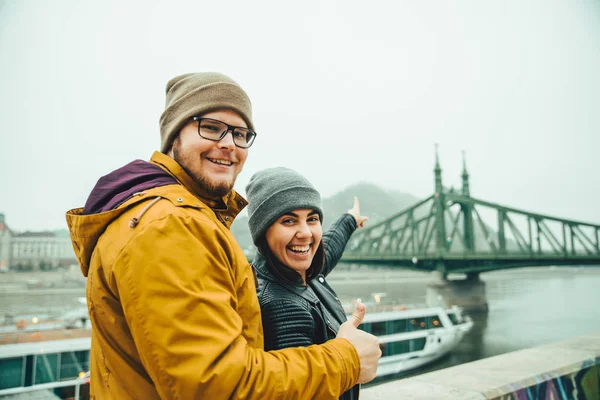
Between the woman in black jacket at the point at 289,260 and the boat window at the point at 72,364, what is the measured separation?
1097 cm

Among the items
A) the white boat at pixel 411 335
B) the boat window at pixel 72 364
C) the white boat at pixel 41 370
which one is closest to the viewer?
the white boat at pixel 41 370

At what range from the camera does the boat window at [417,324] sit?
18.0 metres

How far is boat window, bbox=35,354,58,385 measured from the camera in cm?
1005

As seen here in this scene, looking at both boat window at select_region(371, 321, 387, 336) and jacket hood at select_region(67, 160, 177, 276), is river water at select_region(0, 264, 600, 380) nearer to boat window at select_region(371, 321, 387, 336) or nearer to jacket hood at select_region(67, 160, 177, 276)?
boat window at select_region(371, 321, 387, 336)

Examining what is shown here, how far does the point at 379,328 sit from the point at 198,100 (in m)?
16.6

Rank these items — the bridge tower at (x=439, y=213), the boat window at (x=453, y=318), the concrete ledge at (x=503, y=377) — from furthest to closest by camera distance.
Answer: the bridge tower at (x=439, y=213) → the boat window at (x=453, y=318) → the concrete ledge at (x=503, y=377)

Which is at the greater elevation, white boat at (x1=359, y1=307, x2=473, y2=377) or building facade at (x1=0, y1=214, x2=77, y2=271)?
building facade at (x1=0, y1=214, x2=77, y2=271)

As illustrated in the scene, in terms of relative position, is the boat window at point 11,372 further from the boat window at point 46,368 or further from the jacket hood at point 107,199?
the jacket hood at point 107,199

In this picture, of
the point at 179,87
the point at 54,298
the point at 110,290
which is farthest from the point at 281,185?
the point at 54,298

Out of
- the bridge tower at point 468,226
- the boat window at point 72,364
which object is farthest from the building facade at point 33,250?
the boat window at point 72,364

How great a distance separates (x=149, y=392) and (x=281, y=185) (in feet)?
3.17

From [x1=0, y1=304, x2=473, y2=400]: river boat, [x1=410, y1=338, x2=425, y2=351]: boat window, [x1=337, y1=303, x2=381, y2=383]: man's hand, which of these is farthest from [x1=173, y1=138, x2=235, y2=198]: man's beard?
[x1=410, y1=338, x2=425, y2=351]: boat window

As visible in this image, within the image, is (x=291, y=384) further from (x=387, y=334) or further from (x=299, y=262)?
(x=387, y=334)

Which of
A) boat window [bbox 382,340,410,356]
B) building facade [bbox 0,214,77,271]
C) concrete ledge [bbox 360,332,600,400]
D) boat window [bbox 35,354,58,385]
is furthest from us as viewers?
building facade [bbox 0,214,77,271]
